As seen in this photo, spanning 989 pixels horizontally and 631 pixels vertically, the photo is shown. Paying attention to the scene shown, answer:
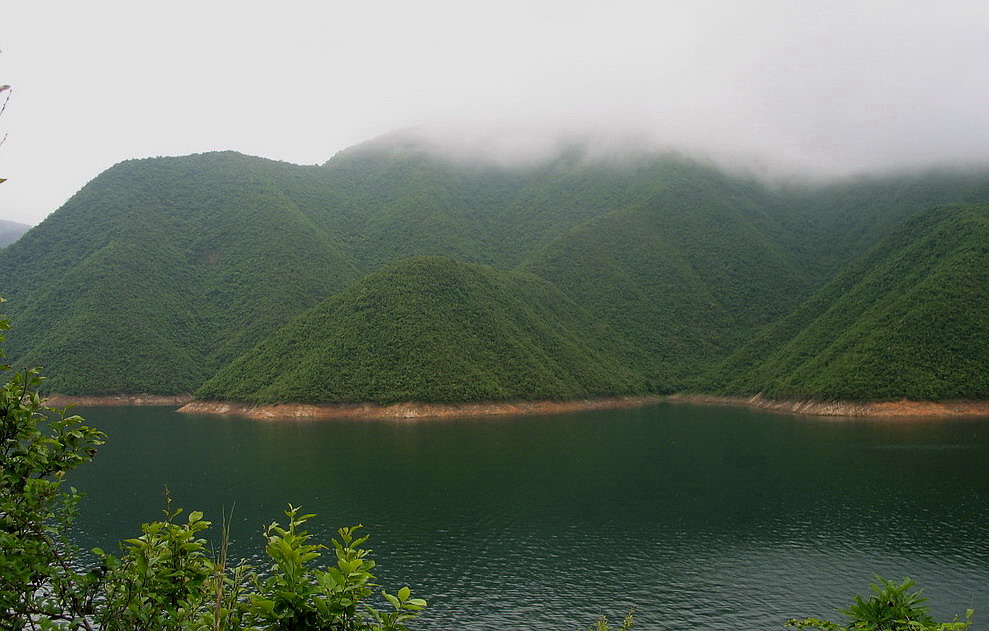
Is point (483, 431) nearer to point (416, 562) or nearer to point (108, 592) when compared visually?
point (416, 562)

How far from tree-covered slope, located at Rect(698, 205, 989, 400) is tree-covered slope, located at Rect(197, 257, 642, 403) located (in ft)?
121

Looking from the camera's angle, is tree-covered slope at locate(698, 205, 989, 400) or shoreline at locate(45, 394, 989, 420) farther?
tree-covered slope at locate(698, 205, 989, 400)

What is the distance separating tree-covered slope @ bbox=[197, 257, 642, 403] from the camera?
123 m

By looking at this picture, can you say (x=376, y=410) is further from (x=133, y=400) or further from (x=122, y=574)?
(x=122, y=574)

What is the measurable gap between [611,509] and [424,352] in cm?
8047

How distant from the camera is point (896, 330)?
123 m

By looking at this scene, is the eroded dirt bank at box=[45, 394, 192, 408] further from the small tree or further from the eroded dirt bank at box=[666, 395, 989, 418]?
the small tree

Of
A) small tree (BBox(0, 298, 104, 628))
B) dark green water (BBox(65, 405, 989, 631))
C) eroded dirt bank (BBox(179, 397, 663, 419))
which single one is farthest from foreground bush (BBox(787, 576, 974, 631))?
eroded dirt bank (BBox(179, 397, 663, 419))

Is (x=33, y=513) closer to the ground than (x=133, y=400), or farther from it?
farther from it

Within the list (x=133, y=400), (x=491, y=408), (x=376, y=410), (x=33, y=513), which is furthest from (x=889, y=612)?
(x=133, y=400)

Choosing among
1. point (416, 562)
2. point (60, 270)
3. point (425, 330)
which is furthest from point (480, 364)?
point (60, 270)

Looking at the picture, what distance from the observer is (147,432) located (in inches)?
3932

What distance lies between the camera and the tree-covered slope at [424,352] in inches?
4847

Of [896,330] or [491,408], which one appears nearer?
[896,330]
